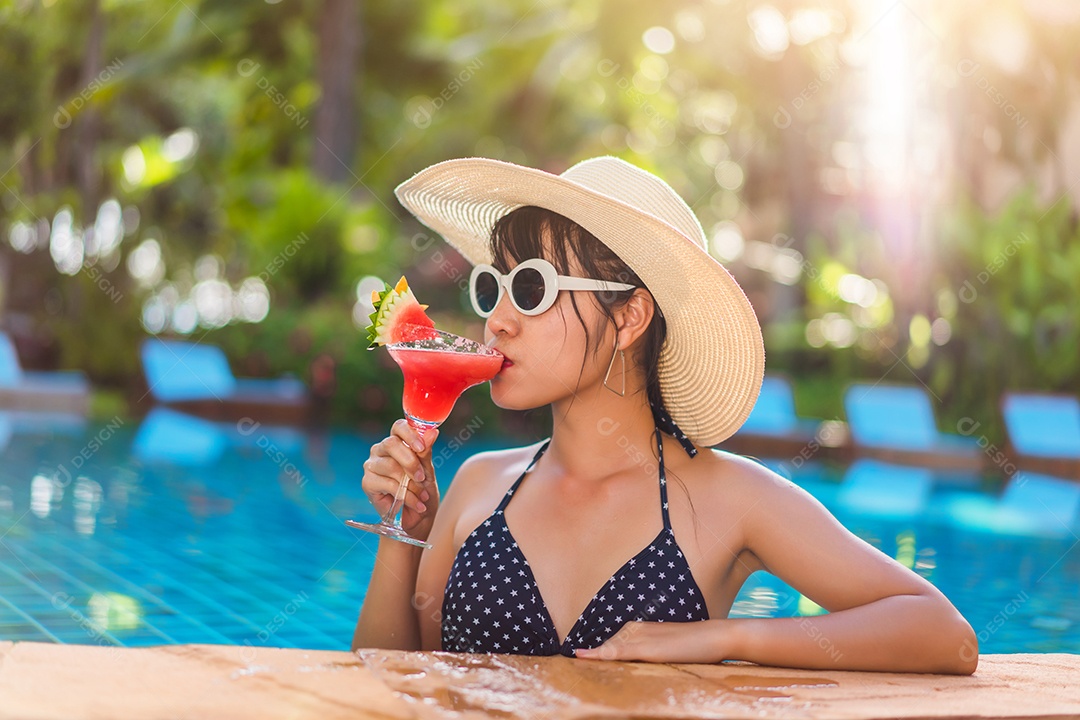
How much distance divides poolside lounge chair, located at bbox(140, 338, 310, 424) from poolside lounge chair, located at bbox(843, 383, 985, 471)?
6865mm

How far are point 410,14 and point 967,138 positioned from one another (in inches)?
486

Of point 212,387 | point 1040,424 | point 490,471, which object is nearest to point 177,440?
point 212,387

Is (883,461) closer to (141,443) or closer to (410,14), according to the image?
(141,443)

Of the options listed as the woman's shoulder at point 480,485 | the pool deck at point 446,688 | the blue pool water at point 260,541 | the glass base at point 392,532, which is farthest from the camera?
the blue pool water at point 260,541

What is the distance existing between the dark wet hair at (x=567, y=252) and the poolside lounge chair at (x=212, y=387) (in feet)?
40.2

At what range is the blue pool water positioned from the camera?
4.88m

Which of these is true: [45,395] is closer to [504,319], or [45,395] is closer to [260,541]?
[260,541]

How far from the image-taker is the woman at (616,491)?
84.5 inches

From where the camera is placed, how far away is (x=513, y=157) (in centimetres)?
2519

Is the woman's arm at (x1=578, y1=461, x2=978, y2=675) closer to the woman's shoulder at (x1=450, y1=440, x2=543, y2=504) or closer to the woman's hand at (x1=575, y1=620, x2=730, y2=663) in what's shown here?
the woman's hand at (x1=575, y1=620, x2=730, y2=663)

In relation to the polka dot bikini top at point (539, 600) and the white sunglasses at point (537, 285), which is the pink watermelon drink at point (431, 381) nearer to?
the white sunglasses at point (537, 285)

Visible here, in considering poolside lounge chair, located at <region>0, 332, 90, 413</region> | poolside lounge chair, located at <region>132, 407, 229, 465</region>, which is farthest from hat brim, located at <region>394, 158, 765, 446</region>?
poolside lounge chair, located at <region>0, 332, 90, 413</region>

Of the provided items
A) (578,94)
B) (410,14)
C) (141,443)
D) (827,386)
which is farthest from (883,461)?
(578,94)

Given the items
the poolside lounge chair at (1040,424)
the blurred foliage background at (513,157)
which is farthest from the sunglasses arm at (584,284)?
the blurred foliage background at (513,157)
